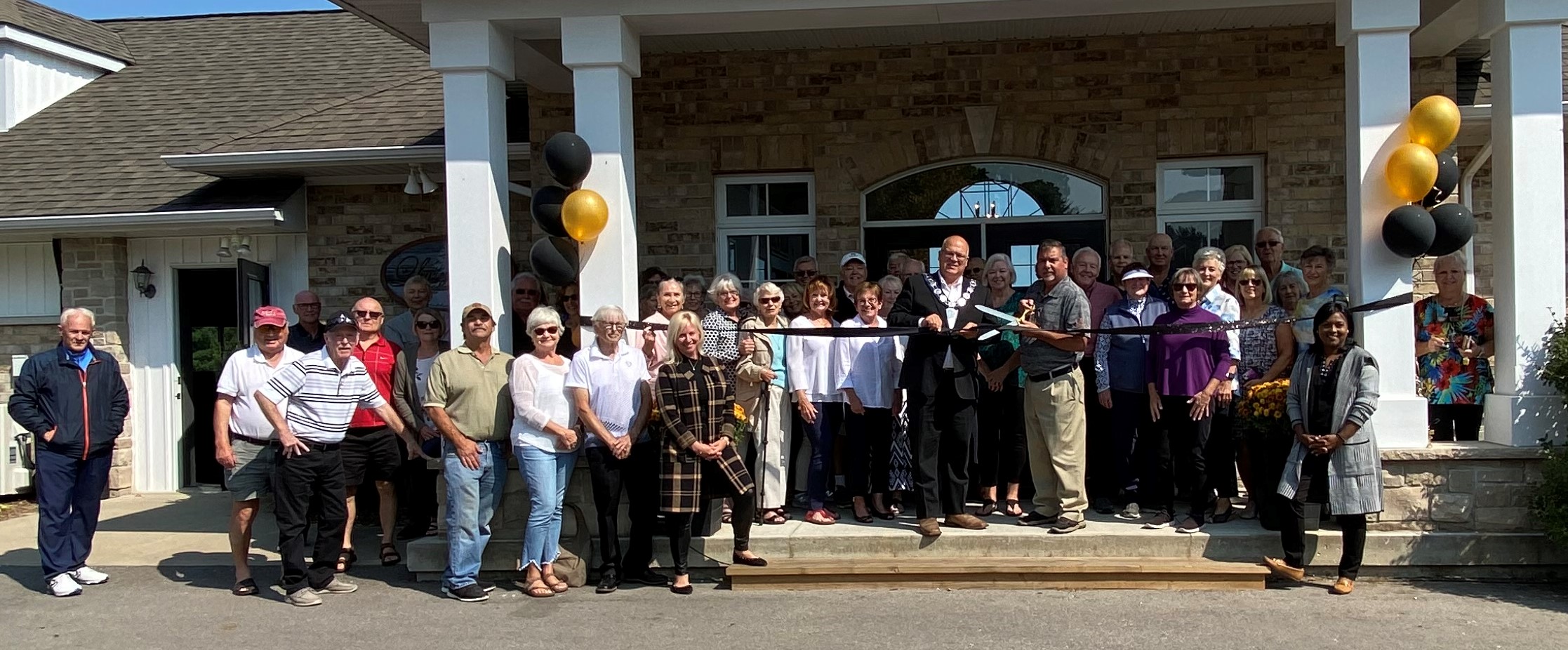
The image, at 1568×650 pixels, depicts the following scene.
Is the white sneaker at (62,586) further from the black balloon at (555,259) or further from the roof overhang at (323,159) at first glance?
the roof overhang at (323,159)

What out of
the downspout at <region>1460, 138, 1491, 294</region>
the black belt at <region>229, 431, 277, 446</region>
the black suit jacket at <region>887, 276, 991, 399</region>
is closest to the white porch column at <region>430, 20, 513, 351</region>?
the black belt at <region>229, 431, 277, 446</region>

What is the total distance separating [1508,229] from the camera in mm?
6340

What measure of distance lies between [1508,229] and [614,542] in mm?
5066

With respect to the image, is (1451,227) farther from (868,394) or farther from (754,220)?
(754,220)

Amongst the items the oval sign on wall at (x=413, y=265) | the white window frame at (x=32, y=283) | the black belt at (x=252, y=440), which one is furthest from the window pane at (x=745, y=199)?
the white window frame at (x=32, y=283)

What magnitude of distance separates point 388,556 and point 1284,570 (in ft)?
16.6

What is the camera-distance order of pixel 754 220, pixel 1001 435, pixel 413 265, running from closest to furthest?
pixel 1001 435 → pixel 754 220 → pixel 413 265

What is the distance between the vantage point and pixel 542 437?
6273mm

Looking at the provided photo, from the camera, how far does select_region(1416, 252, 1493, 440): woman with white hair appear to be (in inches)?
267

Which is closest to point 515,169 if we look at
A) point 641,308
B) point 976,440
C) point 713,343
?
point 641,308

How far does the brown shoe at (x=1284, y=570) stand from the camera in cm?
604

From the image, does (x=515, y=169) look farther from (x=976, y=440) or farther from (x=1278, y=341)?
(x=1278, y=341)

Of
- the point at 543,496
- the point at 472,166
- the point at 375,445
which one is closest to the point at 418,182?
the point at 472,166

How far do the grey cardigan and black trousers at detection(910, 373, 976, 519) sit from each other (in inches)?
63.4
